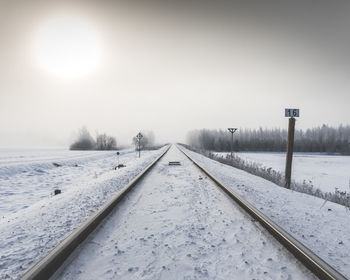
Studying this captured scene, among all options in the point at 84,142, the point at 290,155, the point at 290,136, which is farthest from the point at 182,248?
the point at 84,142

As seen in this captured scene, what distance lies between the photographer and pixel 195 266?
1.99 meters

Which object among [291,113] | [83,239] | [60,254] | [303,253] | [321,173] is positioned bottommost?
[321,173]

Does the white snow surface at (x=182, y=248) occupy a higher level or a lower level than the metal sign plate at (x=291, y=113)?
lower

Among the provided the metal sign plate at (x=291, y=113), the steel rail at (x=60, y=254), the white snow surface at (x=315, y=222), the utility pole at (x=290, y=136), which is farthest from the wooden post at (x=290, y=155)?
the steel rail at (x=60, y=254)

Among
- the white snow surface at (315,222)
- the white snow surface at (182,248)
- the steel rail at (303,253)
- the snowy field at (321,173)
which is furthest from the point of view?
the snowy field at (321,173)

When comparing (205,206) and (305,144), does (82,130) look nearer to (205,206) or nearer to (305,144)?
(205,206)

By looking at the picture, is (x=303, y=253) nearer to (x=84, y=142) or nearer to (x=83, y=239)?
(x=83, y=239)

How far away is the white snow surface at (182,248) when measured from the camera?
6.26 ft

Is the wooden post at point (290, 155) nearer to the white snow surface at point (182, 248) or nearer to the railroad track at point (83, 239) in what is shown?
the white snow surface at point (182, 248)

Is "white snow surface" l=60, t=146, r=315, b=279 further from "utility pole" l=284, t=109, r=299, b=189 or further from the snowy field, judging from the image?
the snowy field

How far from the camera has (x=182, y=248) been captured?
235cm

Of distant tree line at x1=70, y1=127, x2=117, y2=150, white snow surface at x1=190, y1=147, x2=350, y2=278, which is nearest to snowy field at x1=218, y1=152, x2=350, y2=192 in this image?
white snow surface at x1=190, y1=147, x2=350, y2=278

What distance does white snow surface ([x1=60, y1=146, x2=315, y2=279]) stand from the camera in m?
1.91

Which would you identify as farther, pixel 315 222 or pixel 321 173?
pixel 321 173
